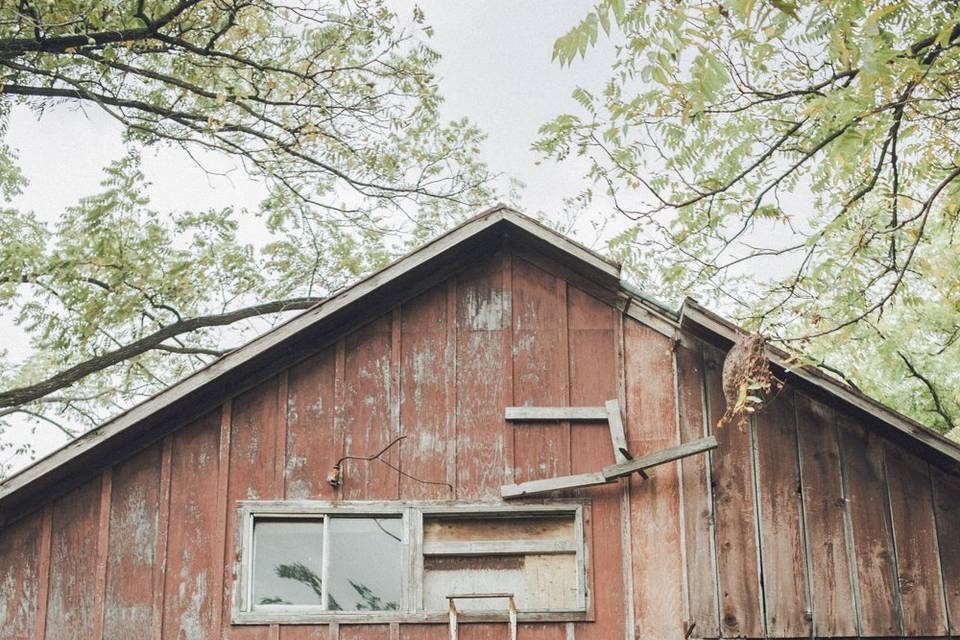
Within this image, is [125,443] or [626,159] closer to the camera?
[125,443]

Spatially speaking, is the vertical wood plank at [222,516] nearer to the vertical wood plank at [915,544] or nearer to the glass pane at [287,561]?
the glass pane at [287,561]

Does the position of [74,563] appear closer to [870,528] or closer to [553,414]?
[553,414]

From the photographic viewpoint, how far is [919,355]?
66.7 feet

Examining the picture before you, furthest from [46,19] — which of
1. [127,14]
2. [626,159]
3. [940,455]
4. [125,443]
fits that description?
[940,455]

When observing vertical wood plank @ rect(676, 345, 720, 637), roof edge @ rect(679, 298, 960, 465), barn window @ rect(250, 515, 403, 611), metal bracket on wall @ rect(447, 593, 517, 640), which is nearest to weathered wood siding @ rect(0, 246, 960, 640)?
vertical wood plank @ rect(676, 345, 720, 637)

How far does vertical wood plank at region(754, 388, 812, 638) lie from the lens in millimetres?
9148

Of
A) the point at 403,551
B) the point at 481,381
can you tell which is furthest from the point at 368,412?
the point at 403,551

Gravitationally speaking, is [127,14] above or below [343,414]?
above

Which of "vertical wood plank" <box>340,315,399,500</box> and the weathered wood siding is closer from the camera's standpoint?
the weathered wood siding

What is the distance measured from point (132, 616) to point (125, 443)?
1506mm

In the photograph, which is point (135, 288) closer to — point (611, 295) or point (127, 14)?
point (127, 14)

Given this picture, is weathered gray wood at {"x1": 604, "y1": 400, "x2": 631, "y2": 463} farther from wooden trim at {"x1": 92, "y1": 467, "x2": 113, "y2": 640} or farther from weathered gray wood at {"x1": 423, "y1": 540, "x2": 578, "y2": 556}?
wooden trim at {"x1": 92, "y1": 467, "x2": 113, "y2": 640}

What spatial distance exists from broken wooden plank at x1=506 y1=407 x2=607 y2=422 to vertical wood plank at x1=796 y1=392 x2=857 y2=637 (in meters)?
1.83

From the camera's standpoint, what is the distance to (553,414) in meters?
9.82
